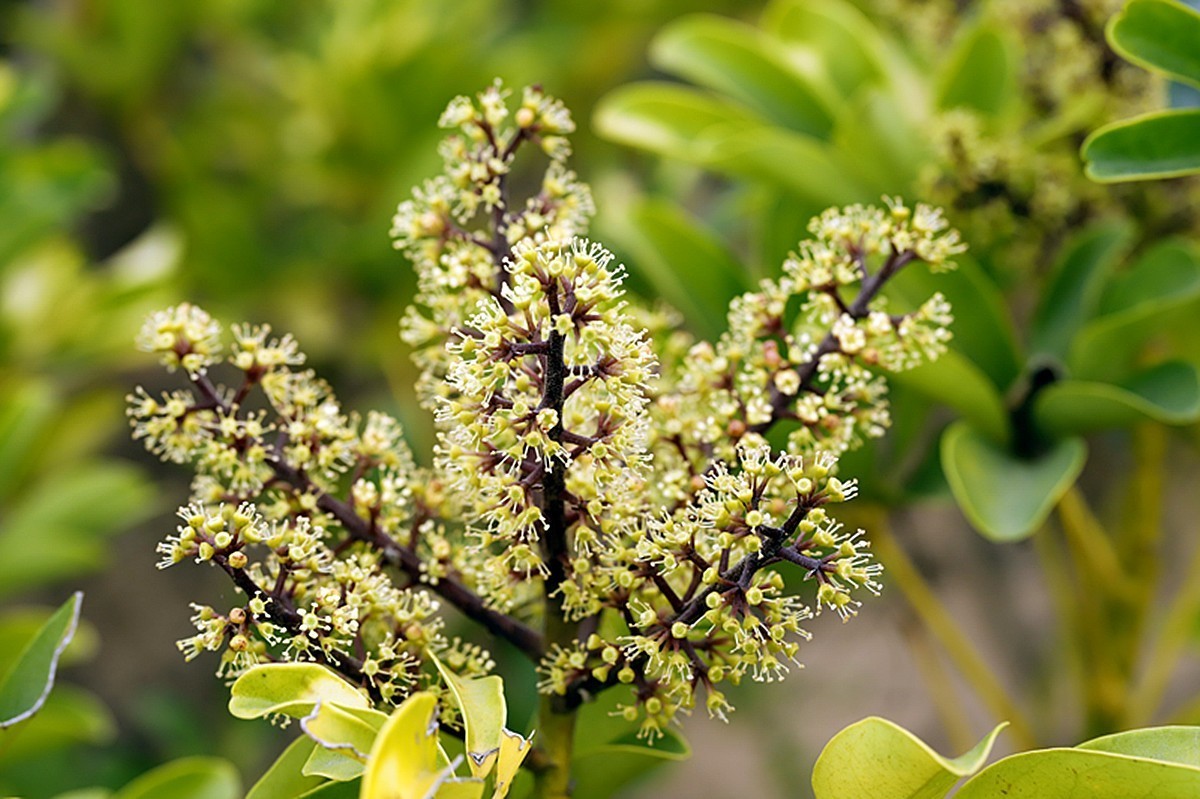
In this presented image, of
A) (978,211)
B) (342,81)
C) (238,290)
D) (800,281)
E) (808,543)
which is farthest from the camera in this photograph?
(238,290)

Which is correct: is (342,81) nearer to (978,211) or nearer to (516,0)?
(516,0)

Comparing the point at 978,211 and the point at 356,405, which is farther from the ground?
the point at 356,405

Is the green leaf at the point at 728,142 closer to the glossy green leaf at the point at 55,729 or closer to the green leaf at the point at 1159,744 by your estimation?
the green leaf at the point at 1159,744

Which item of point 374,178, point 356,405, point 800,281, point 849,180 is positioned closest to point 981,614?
point 356,405

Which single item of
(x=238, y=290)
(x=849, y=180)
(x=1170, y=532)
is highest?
(x=238, y=290)

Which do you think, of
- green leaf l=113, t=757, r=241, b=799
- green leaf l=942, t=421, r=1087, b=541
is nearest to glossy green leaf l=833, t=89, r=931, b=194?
green leaf l=942, t=421, r=1087, b=541

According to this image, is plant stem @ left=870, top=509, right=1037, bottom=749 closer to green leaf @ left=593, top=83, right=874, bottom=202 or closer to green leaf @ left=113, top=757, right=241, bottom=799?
green leaf @ left=593, top=83, right=874, bottom=202

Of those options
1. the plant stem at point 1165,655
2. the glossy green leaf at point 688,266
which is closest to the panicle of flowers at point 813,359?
the glossy green leaf at point 688,266

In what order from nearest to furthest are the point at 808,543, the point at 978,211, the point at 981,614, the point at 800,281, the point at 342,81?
1. the point at 808,543
2. the point at 800,281
3. the point at 978,211
4. the point at 342,81
5. the point at 981,614

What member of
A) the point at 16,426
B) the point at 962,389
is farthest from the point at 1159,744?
the point at 16,426
